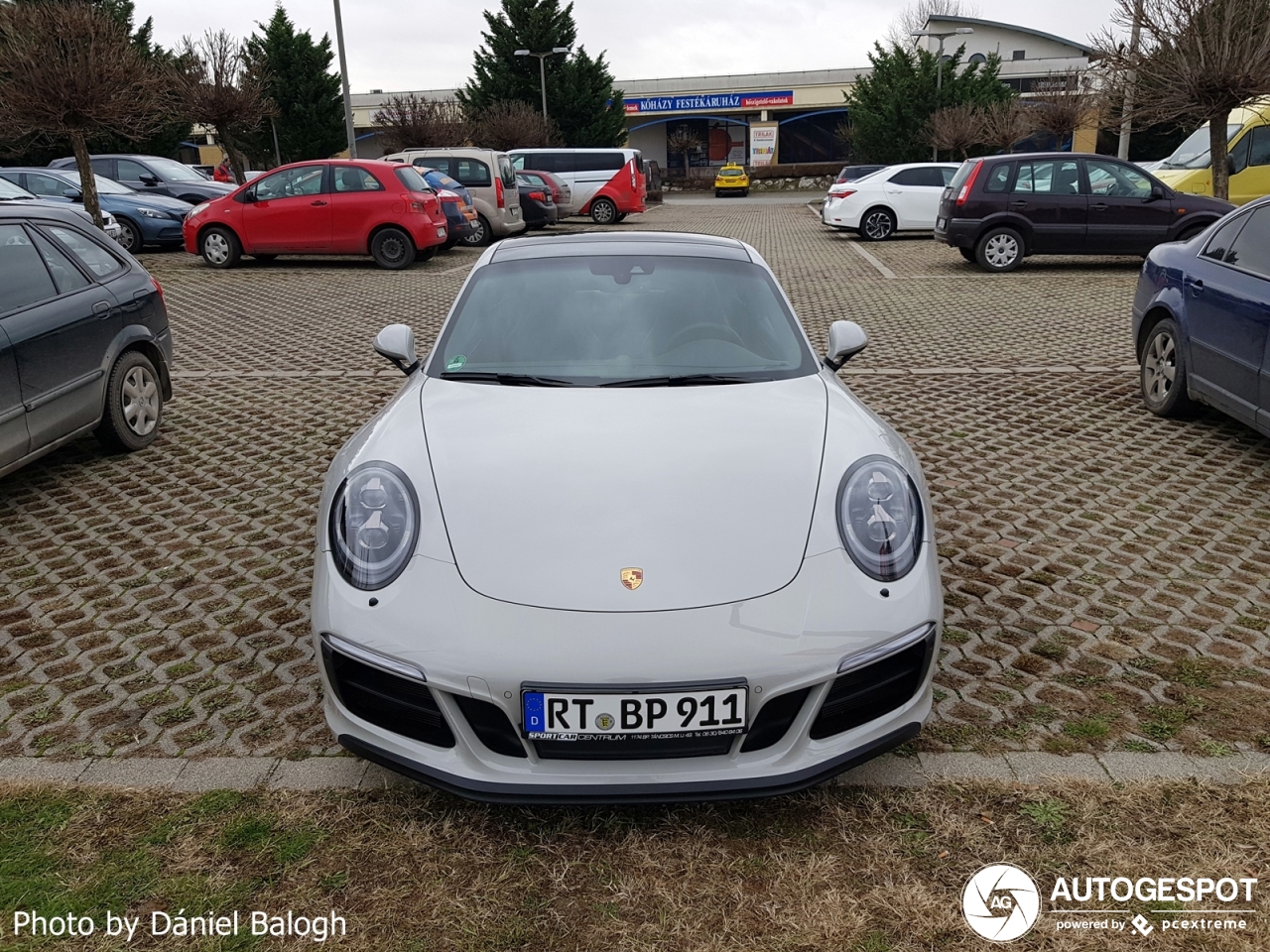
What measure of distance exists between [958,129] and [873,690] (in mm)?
37549

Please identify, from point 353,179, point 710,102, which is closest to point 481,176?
point 353,179

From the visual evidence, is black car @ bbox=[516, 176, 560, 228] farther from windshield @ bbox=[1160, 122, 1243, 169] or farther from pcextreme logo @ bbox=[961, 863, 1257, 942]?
pcextreme logo @ bbox=[961, 863, 1257, 942]

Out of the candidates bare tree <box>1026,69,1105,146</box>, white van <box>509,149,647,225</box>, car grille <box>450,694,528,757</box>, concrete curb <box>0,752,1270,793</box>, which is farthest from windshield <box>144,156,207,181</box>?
bare tree <box>1026,69,1105,146</box>

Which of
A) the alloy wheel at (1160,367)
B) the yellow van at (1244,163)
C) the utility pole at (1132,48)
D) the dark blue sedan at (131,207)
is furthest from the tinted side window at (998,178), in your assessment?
the dark blue sedan at (131,207)

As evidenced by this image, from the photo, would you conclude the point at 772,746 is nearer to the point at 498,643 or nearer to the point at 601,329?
the point at 498,643

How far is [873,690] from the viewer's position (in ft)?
8.72

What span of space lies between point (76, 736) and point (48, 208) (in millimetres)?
3919

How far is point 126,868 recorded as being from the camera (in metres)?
2.57

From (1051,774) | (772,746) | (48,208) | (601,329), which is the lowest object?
(1051,774)

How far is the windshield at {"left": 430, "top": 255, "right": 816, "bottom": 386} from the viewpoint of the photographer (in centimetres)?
368

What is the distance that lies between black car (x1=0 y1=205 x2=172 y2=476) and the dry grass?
115 inches

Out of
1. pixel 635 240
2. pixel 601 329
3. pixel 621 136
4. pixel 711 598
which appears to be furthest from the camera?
pixel 621 136

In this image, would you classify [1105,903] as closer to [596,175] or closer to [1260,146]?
[1260,146]

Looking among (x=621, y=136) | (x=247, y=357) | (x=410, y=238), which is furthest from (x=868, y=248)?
(x=621, y=136)
